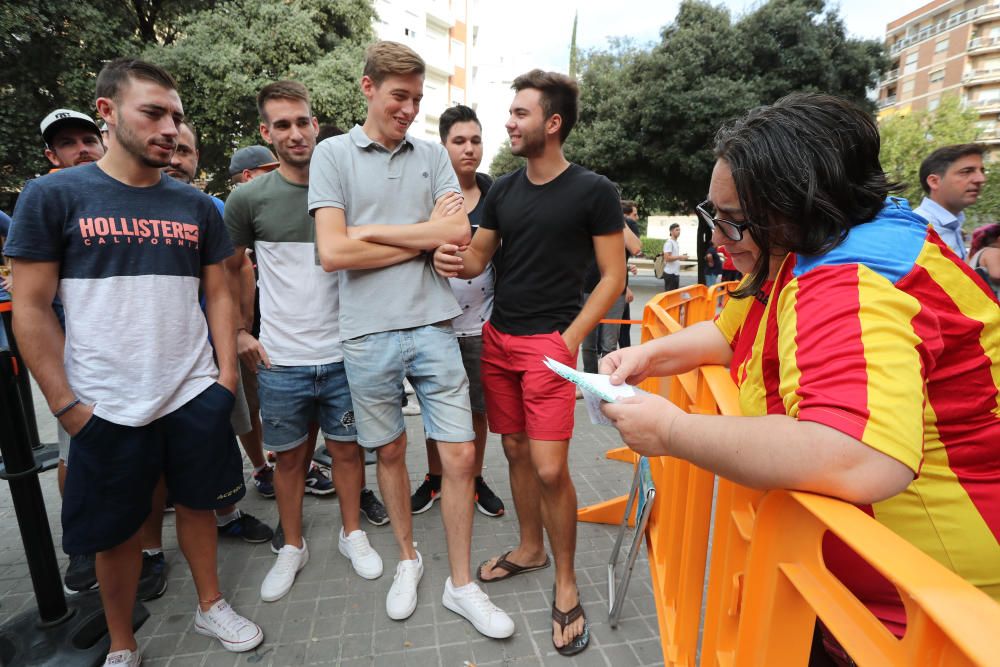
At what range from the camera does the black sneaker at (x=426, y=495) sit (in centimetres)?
360

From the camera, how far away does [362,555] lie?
2930 millimetres

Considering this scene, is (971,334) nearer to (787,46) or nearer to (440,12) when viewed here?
(787,46)

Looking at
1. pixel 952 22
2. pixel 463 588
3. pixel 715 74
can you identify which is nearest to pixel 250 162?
pixel 463 588

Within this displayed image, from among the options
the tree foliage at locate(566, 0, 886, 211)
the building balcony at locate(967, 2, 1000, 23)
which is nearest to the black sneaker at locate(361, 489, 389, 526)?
the tree foliage at locate(566, 0, 886, 211)

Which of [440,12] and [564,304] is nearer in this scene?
[564,304]

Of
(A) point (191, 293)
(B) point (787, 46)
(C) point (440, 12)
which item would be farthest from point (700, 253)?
(C) point (440, 12)

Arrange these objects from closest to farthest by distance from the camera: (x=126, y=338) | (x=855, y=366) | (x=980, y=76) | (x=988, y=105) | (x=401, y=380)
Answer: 1. (x=855, y=366)
2. (x=126, y=338)
3. (x=401, y=380)
4. (x=988, y=105)
5. (x=980, y=76)

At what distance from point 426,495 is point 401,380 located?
1.35m

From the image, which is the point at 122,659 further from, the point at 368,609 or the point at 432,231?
the point at 432,231

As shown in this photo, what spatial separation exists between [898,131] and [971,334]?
38244 millimetres

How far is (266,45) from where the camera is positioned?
14.4m

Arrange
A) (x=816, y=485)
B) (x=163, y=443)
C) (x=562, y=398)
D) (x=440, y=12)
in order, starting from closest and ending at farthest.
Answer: (x=816, y=485) → (x=163, y=443) → (x=562, y=398) → (x=440, y=12)

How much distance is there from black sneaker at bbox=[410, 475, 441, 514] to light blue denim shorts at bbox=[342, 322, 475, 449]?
3.76 feet

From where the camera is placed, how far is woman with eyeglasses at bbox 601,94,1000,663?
0.88 meters
